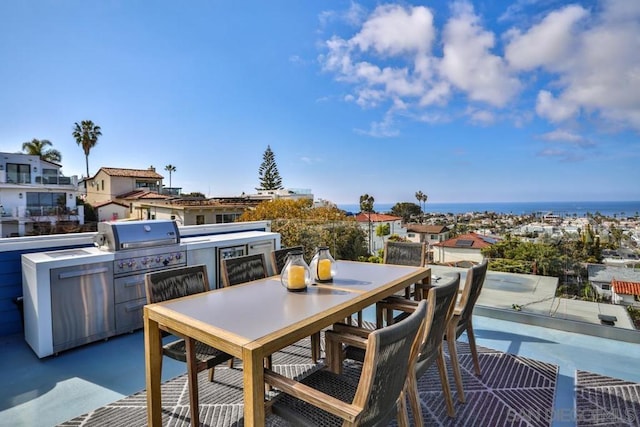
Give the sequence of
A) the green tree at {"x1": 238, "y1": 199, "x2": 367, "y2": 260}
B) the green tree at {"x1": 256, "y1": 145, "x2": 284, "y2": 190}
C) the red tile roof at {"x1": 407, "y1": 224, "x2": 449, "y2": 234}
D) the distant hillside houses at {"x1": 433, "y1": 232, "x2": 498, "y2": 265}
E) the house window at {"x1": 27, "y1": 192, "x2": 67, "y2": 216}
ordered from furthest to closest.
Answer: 1. the green tree at {"x1": 256, "y1": 145, "x2": 284, "y2": 190}
2. the house window at {"x1": 27, "y1": 192, "x2": 67, "y2": 216}
3. the green tree at {"x1": 238, "y1": 199, "x2": 367, "y2": 260}
4. the red tile roof at {"x1": 407, "y1": 224, "x2": 449, "y2": 234}
5. the distant hillside houses at {"x1": 433, "y1": 232, "x2": 498, "y2": 265}

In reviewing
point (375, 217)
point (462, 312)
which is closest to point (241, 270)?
point (462, 312)

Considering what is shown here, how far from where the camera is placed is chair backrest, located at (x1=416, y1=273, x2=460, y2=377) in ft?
5.48

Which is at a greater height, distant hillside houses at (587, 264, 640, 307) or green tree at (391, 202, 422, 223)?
green tree at (391, 202, 422, 223)

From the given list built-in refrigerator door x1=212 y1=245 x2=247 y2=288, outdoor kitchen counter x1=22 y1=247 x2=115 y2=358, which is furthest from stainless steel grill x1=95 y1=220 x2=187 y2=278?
built-in refrigerator door x1=212 y1=245 x2=247 y2=288

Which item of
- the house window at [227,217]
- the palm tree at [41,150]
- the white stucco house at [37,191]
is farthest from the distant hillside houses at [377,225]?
the palm tree at [41,150]

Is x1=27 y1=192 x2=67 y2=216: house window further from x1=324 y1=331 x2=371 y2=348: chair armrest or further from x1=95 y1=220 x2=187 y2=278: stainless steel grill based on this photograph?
x1=324 y1=331 x2=371 y2=348: chair armrest

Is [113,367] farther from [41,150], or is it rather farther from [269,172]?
[41,150]

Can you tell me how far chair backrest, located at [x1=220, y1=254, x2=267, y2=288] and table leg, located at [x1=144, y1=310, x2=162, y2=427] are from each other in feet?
2.19

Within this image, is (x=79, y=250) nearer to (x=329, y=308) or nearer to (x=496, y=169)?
(x=329, y=308)

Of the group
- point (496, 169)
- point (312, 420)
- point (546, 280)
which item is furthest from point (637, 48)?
point (312, 420)

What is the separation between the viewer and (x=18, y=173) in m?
13.7

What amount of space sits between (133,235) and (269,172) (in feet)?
62.4

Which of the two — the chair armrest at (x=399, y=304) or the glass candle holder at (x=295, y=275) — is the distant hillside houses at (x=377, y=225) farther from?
the glass candle holder at (x=295, y=275)

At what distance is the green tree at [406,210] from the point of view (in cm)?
485
